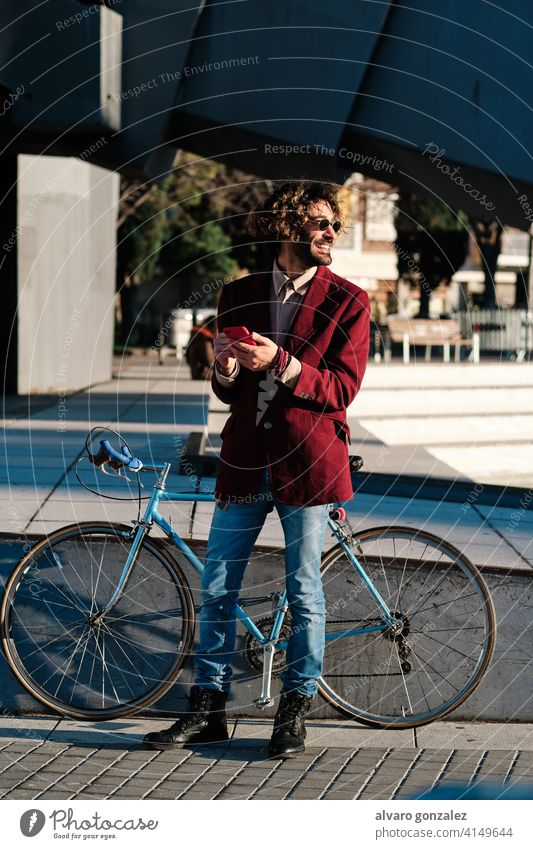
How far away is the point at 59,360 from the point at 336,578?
37.4 ft

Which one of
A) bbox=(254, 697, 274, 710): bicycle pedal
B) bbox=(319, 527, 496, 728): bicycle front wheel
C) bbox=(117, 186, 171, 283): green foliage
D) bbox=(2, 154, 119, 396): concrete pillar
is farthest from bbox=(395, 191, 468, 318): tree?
bbox=(254, 697, 274, 710): bicycle pedal

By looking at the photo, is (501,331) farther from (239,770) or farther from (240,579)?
(239,770)

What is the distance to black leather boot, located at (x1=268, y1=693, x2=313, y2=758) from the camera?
4910 mm

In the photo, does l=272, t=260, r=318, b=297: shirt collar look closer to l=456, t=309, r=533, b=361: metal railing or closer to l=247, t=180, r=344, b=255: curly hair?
l=247, t=180, r=344, b=255: curly hair

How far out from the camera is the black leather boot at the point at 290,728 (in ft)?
16.1

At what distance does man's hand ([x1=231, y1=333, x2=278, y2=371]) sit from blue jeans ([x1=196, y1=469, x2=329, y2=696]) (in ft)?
1.89

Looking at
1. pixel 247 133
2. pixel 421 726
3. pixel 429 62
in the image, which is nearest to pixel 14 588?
pixel 421 726

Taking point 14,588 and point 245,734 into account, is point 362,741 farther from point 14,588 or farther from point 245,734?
point 14,588

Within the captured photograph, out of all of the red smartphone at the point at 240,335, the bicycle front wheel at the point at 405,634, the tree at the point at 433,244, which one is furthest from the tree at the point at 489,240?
the red smartphone at the point at 240,335

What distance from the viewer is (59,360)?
53.4 feet

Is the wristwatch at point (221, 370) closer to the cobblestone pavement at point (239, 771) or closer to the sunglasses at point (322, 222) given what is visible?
the sunglasses at point (322, 222)

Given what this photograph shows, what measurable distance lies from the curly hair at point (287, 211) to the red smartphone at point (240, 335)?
48cm

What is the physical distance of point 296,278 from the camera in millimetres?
4727

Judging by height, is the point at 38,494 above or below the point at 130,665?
above
